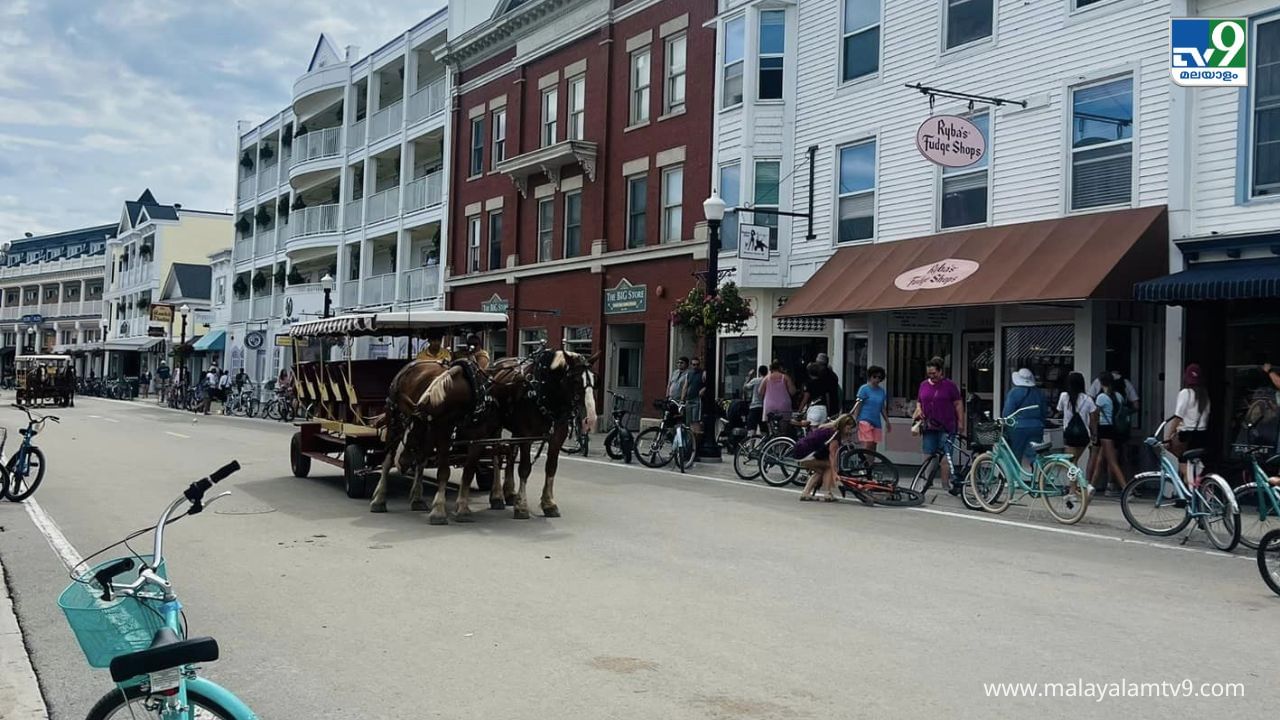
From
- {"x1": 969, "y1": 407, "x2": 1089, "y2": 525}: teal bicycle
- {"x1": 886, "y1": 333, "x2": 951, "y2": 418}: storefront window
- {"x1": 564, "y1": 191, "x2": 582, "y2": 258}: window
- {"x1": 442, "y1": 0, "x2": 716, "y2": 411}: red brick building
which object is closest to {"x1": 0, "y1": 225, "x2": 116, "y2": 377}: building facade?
{"x1": 442, "y1": 0, "x2": 716, "y2": 411}: red brick building

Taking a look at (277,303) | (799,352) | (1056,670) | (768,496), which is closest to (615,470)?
(768,496)

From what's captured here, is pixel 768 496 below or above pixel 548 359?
below

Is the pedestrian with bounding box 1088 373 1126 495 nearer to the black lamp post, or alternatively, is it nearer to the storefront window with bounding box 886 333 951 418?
the storefront window with bounding box 886 333 951 418

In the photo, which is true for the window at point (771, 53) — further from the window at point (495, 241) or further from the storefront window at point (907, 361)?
the window at point (495, 241)

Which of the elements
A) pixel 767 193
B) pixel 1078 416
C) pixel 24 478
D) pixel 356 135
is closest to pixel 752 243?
pixel 767 193

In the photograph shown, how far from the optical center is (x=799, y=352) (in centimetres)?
2302

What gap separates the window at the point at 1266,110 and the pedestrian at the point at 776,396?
7.62 metres

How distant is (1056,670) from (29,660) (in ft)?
18.7

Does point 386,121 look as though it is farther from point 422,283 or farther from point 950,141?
point 950,141

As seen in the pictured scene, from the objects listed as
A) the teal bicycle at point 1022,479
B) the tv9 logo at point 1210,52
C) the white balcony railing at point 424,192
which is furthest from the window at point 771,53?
the white balcony railing at point 424,192

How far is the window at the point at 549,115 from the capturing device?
31.6 m

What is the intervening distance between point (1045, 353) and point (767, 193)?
→ 8.09m

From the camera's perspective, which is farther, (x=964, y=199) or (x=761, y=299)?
(x=761, y=299)

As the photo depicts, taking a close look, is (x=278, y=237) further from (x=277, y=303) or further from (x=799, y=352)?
(x=799, y=352)
